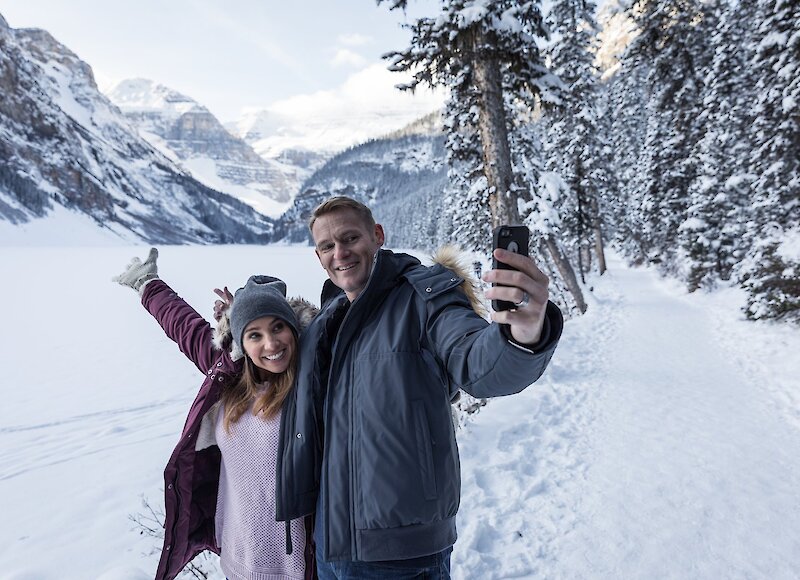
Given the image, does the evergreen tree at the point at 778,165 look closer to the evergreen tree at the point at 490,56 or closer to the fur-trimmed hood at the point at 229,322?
the evergreen tree at the point at 490,56

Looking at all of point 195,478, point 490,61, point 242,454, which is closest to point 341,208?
point 242,454

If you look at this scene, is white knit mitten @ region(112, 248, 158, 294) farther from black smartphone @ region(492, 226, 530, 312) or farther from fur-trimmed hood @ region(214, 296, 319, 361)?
black smartphone @ region(492, 226, 530, 312)

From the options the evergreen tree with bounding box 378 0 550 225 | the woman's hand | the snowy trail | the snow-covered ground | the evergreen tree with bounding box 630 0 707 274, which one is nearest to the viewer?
the woman's hand

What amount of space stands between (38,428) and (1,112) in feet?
520

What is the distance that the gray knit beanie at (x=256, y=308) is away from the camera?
7.10 ft

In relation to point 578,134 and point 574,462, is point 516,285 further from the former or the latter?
point 578,134

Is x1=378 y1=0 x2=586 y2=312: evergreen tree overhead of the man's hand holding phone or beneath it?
overhead

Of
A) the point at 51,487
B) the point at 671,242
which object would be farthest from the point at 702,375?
the point at 671,242

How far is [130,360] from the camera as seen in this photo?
1253cm

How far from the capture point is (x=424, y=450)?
5.30 ft

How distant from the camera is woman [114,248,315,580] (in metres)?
2.15

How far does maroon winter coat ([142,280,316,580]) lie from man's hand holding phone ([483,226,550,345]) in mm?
1614

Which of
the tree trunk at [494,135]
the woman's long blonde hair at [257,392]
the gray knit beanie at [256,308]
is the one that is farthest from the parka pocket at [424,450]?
the tree trunk at [494,135]

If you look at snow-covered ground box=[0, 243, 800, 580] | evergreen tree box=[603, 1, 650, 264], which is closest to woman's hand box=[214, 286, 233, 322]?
snow-covered ground box=[0, 243, 800, 580]
